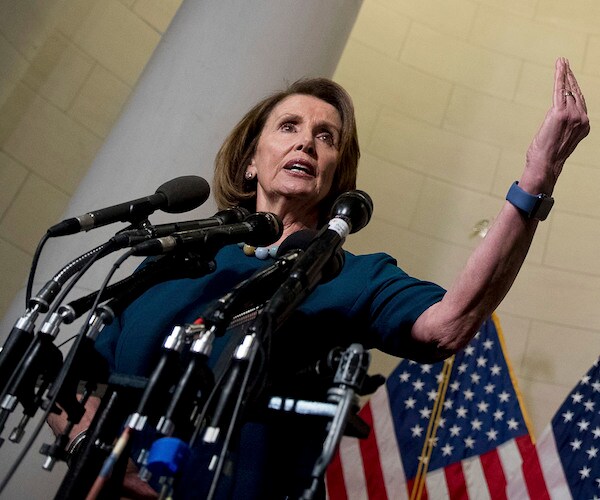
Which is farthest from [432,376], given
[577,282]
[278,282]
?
[278,282]

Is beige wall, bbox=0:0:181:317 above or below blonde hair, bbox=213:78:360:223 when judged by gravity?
above

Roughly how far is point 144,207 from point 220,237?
16cm

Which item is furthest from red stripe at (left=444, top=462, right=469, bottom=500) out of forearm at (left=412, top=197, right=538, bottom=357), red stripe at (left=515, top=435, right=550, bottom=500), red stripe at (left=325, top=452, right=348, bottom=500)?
forearm at (left=412, top=197, right=538, bottom=357)

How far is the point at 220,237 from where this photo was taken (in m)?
1.24

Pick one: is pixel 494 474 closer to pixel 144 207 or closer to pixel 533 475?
pixel 533 475

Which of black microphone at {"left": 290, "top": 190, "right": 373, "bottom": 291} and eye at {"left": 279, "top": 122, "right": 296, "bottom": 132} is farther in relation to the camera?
eye at {"left": 279, "top": 122, "right": 296, "bottom": 132}

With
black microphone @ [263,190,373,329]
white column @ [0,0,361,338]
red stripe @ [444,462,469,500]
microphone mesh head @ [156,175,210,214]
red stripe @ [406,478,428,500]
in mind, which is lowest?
black microphone @ [263,190,373,329]

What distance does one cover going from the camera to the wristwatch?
117cm

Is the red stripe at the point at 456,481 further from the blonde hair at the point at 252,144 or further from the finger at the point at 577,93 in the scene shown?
the finger at the point at 577,93

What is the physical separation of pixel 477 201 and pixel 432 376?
1.15 metres

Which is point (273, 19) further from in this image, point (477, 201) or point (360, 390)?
point (360, 390)

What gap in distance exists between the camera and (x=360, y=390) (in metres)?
0.93

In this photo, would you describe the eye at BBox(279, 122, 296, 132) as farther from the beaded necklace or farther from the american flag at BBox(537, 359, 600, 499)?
the american flag at BBox(537, 359, 600, 499)

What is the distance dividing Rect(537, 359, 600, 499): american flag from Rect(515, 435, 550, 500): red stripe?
0.06 feet
